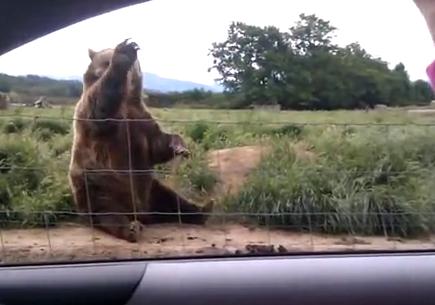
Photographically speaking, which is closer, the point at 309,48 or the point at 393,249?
the point at 309,48

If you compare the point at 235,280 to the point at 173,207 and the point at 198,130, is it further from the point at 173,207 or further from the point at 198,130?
the point at 198,130

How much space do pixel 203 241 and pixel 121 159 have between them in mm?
274

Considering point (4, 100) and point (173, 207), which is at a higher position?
point (4, 100)

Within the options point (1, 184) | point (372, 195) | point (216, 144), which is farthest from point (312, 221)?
point (1, 184)

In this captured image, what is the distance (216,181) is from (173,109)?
20 cm

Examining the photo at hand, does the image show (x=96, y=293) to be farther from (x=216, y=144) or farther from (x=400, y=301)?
(x=400, y=301)

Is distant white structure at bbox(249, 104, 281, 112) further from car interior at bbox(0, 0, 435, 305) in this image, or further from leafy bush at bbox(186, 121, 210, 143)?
car interior at bbox(0, 0, 435, 305)

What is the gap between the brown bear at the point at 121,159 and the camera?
2.03 meters

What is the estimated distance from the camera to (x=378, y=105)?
2.03 m

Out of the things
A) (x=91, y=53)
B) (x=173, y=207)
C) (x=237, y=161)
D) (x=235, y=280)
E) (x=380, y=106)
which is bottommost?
(x=235, y=280)

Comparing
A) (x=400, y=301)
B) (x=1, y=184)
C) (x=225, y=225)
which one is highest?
(x=1, y=184)

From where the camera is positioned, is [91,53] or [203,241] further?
[203,241]

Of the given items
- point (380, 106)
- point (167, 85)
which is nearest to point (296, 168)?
point (380, 106)

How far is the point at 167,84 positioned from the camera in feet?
6.46
